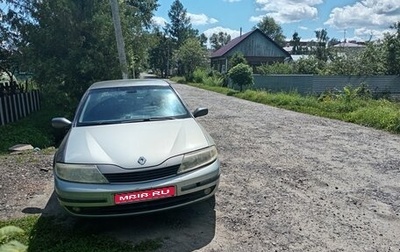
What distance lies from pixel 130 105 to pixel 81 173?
156 cm

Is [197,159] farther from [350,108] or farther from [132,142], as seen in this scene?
[350,108]

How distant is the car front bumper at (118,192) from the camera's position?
3.05m

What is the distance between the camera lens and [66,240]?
3.25m

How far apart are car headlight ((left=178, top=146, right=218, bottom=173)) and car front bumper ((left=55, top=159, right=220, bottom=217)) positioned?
6cm

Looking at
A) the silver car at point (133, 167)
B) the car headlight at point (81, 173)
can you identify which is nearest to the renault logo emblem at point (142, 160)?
the silver car at point (133, 167)

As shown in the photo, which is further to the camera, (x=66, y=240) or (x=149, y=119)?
(x=149, y=119)

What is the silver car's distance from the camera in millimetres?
3084

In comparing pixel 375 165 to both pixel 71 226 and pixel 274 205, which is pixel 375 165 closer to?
pixel 274 205

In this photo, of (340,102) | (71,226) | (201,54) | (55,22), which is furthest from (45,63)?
(201,54)

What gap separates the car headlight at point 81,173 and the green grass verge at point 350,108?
8.04 meters

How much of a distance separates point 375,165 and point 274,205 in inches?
104

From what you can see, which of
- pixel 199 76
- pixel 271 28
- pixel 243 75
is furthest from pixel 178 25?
pixel 243 75

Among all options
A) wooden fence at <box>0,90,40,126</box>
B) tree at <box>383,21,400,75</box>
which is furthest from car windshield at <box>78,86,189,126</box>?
tree at <box>383,21,400,75</box>

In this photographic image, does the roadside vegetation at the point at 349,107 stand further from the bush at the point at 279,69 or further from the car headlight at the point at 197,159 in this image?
the bush at the point at 279,69
